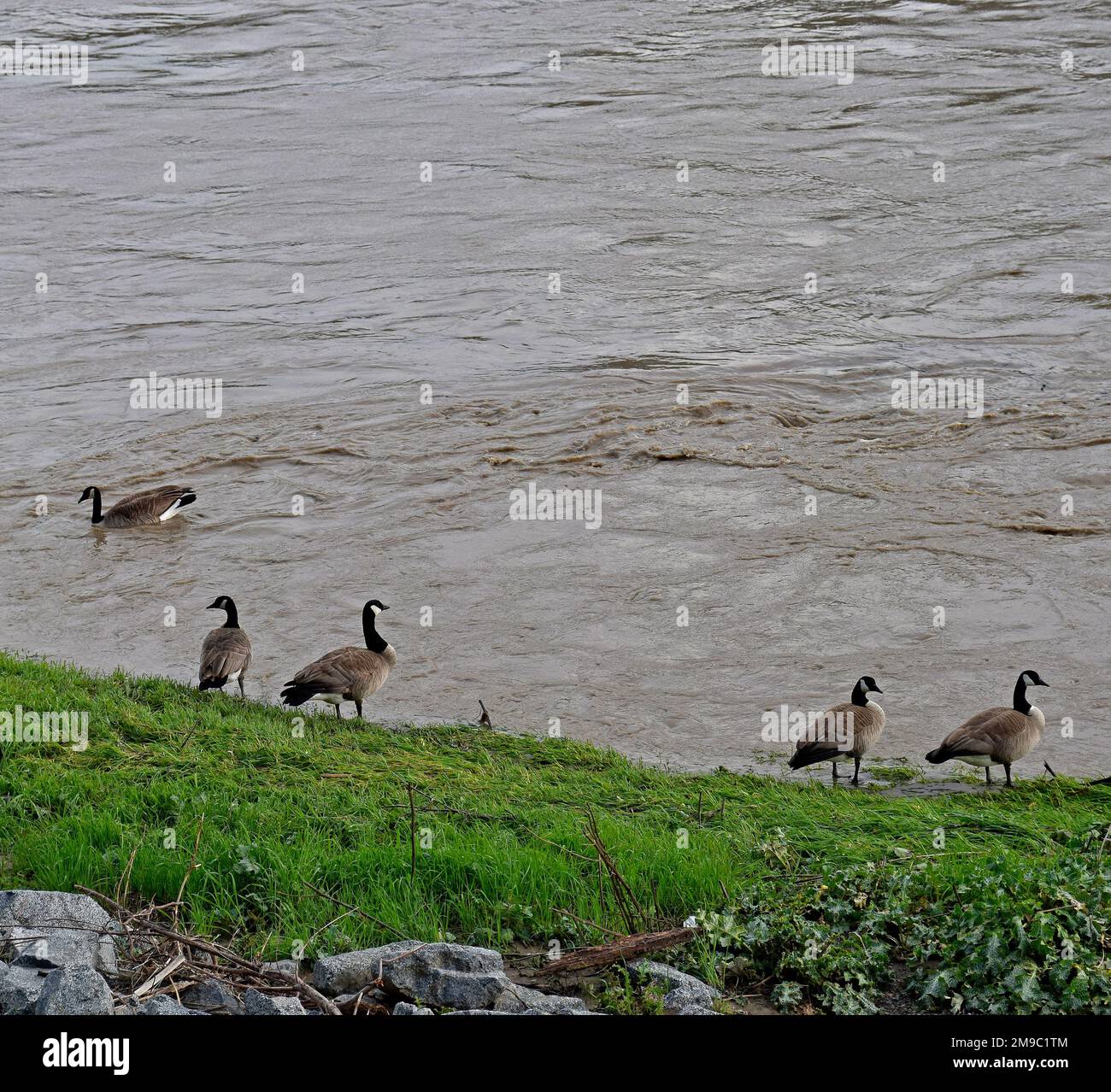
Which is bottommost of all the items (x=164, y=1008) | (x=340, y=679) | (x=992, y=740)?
(x=164, y=1008)

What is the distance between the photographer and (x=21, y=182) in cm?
3675

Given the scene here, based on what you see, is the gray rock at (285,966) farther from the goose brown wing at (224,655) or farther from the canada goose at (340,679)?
the goose brown wing at (224,655)

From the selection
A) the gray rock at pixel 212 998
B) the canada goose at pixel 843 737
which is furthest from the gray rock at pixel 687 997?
the canada goose at pixel 843 737

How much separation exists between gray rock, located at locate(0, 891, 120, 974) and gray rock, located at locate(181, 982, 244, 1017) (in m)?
→ 0.43

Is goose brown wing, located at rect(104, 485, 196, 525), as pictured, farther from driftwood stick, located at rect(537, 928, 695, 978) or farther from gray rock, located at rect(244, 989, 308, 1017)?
gray rock, located at rect(244, 989, 308, 1017)

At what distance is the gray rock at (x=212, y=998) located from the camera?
614 cm

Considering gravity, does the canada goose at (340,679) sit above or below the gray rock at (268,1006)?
above

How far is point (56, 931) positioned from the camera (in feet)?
21.7

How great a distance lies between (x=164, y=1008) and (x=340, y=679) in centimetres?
646

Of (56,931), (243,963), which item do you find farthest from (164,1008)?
(56,931)

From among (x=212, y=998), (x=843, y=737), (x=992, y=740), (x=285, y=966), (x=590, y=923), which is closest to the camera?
(x=212, y=998)

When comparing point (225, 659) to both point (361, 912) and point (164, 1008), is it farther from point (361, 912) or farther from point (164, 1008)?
point (164, 1008)

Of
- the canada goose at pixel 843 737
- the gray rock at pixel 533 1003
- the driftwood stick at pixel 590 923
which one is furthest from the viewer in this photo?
the canada goose at pixel 843 737

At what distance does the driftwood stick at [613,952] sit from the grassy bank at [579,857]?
15 centimetres
